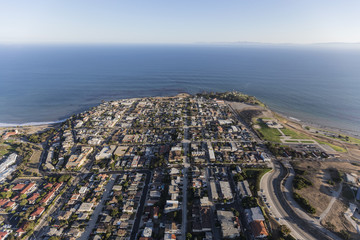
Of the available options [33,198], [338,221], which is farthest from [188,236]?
[33,198]

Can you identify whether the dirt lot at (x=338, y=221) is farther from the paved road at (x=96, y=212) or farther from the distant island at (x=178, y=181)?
the paved road at (x=96, y=212)

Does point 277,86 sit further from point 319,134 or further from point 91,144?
point 91,144

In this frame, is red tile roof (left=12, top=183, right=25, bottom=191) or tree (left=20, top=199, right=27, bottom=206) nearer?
tree (left=20, top=199, right=27, bottom=206)

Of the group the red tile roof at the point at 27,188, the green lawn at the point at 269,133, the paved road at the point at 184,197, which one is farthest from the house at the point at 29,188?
the green lawn at the point at 269,133

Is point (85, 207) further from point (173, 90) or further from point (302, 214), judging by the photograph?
point (173, 90)

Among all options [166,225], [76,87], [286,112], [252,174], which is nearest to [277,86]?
[286,112]

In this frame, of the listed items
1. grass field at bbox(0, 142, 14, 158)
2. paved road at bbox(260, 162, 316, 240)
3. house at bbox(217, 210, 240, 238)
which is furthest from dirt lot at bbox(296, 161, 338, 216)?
grass field at bbox(0, 142, 14, 158)

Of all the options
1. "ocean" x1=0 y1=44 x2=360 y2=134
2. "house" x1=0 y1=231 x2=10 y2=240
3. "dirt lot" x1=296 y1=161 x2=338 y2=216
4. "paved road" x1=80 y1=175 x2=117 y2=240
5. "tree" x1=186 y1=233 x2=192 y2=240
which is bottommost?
"house" x1=0 y1=231 x2=10 y2=240

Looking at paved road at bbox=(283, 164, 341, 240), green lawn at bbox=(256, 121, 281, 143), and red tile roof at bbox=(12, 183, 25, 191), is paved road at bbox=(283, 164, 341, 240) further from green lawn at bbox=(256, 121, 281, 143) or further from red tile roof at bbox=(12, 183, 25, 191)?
red tile roof at bbox=(12, 183, 25, 191)

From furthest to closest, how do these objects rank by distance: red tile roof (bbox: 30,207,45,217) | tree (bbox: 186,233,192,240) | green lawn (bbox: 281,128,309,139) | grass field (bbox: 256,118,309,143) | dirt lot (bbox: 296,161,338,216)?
1. green lawn (bbox: 281,128,309,139)
2. grass field (bbox: 256,118,309,143)
3. dirt lot (bbox: 296,161,338,216)
4. red tile roof (bbox: 30,207,45,217)
5. tree (bbox: 186,233,192,240)

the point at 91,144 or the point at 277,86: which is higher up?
the point at 277,86

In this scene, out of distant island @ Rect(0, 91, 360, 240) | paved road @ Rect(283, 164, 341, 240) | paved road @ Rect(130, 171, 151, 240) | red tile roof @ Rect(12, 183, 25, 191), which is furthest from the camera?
red tile roof @ Rect(12, 183, 25, 191)
